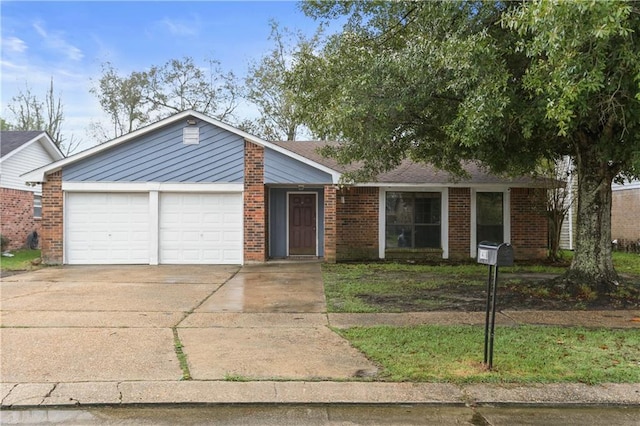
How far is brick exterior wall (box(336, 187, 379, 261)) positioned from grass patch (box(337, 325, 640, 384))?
888 centimetres

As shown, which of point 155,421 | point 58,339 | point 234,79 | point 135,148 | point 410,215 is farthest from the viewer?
point 234,79

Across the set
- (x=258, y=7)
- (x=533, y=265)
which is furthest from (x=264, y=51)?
(x=533, y=265)

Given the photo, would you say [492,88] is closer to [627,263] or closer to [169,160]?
[169,160]

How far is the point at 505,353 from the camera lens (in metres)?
5.14

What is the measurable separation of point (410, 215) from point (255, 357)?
1109 centimetres

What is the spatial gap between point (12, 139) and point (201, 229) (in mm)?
11444

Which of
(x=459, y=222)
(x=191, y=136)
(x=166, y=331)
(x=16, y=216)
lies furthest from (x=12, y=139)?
(x=459, y=222)

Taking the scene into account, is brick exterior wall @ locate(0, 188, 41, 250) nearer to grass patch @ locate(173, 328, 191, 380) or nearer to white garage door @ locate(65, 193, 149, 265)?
white garage door @ locate(65, 193, 149, 265)

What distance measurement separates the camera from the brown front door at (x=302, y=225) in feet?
51.0

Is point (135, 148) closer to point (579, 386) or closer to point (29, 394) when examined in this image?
point (29, 394)

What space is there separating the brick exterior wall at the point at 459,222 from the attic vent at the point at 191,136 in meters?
8.15

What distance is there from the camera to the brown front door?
51.0ft

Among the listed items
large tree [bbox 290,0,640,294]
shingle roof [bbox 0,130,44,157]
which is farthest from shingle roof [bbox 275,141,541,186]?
shingle roof [bbox 0,130,44,157]

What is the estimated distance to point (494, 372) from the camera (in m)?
4.57
